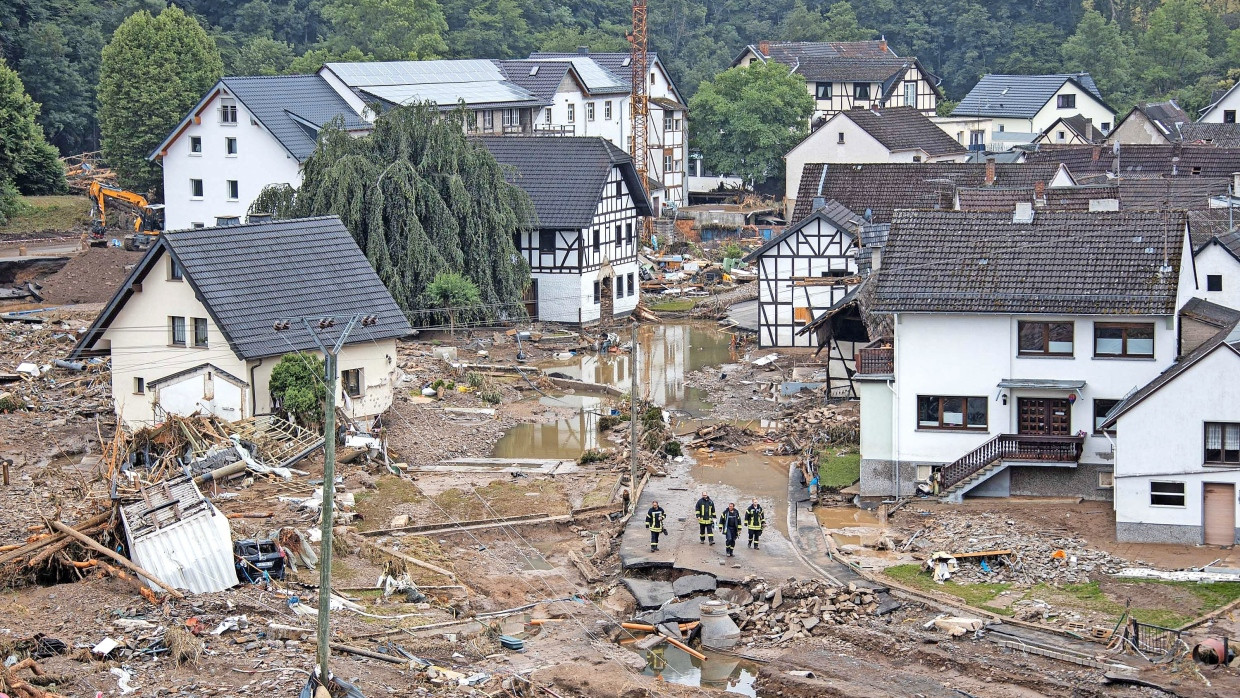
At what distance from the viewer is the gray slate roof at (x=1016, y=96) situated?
89250mm

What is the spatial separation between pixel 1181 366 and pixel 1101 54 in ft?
260

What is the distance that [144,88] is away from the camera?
71.8 metres

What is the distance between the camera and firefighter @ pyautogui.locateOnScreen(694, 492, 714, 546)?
3128 centimetres

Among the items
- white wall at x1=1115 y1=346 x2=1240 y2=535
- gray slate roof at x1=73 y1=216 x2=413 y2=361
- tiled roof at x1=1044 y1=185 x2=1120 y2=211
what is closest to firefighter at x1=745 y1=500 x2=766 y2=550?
white wall at x1=1115 y1=346 x2=1240 y2=535

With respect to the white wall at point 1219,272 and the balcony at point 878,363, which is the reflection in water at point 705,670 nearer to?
the balcony at point 878,363

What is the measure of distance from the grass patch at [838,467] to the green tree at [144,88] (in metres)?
43.4

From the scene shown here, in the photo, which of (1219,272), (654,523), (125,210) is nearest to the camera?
(654,523)

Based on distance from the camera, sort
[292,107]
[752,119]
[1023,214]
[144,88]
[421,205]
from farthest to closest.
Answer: [752,119] → [144,88] → [292,107] → [421,205] → [1023,214]

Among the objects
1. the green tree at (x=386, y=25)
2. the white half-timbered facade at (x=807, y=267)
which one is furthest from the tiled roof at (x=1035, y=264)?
the green tree at (x=386, y=25)

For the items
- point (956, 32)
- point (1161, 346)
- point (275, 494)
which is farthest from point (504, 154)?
point (956, 32)

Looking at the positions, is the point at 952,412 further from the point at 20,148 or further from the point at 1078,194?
the point at 20,148

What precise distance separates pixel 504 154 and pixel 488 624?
1425 inches

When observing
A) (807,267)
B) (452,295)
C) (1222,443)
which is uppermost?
(807,267)

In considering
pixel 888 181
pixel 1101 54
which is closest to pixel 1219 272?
pixel 888 181
